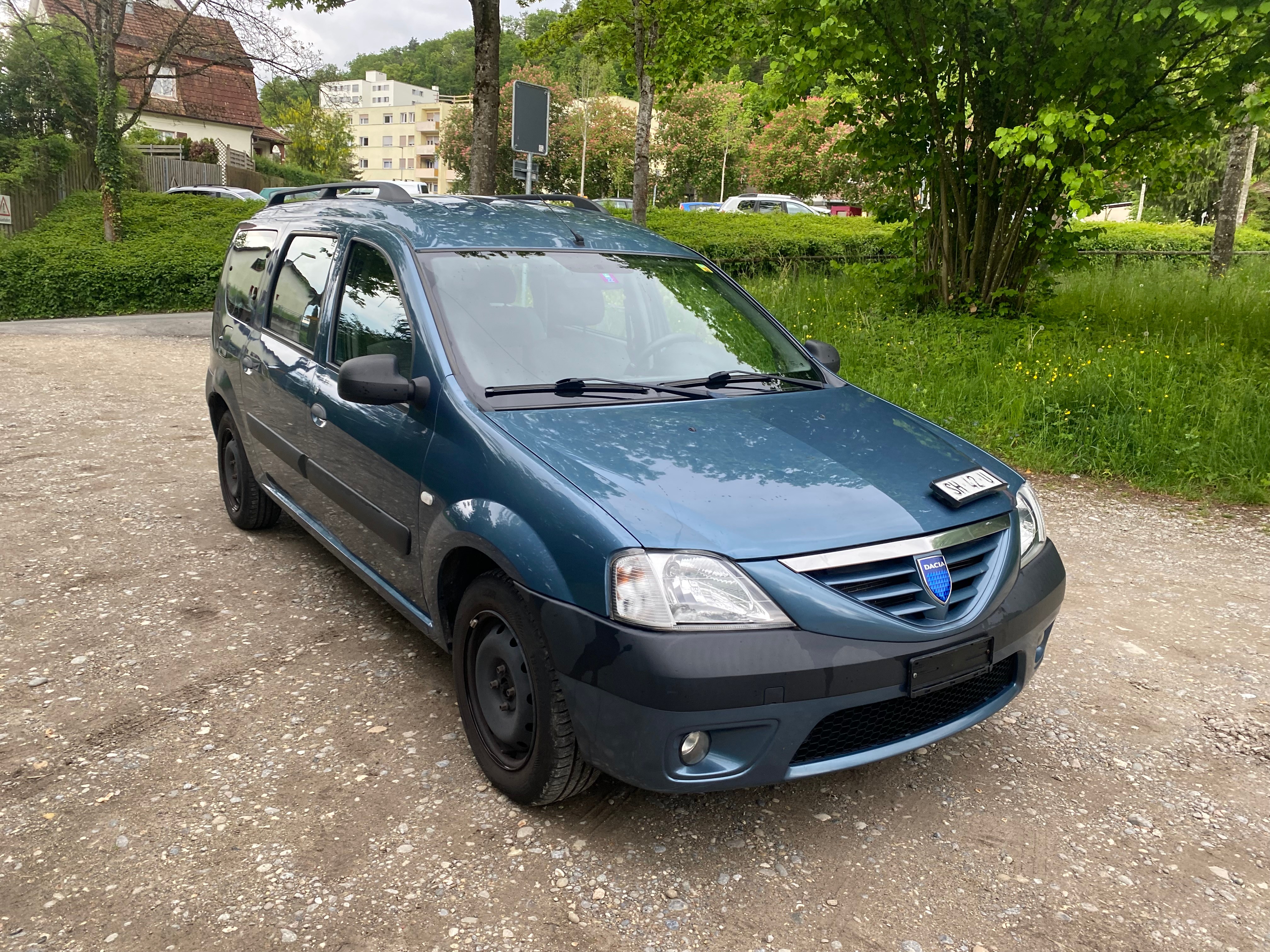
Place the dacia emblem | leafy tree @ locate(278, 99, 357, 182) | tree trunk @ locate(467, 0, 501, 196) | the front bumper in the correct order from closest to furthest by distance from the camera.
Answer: the front bumper → the dacia emblem → tree trunk @ locate(467, 0, 501, 196) → leafy tree @ locate(278, 99, 357, 182)

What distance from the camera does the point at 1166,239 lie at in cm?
2280

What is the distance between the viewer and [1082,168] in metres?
8.53

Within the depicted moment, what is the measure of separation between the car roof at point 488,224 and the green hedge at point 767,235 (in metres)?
8.80

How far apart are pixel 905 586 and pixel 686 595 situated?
2.09 feet

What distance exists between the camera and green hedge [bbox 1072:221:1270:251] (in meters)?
18.8

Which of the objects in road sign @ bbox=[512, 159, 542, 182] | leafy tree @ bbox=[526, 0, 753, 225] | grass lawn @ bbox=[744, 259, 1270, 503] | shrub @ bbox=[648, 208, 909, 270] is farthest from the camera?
shrub @ bbox=[648, 208, 909, 270]

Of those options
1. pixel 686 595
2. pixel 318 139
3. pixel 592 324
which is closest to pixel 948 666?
pixel 686 595

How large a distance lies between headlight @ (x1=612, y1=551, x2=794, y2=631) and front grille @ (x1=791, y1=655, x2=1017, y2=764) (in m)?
0.37

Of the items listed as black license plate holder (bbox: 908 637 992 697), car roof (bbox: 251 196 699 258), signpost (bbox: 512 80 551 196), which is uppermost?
signpost (bbox: 512 80 551 196)

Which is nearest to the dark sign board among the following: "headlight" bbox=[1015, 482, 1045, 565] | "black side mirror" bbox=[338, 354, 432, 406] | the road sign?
the road sign

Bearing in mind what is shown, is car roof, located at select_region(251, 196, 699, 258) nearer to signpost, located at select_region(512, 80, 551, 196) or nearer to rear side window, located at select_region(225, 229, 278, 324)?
rear side window, located at select_region(225, 229, 278, 324)

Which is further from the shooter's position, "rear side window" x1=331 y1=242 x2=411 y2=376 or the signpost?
the signpost

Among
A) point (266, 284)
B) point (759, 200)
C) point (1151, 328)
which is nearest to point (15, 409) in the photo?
point (266, 284)

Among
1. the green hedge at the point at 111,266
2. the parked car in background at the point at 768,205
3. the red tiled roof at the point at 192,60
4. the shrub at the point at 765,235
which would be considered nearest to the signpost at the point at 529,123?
the shrub at the point at 765,235
